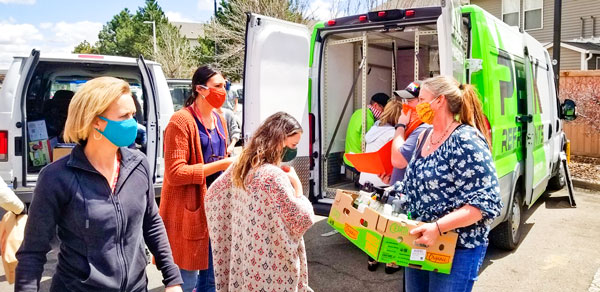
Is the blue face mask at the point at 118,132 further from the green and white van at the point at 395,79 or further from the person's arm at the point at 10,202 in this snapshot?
the green and white van at the point at 395,79

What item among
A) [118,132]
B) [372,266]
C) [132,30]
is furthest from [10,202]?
[132,30]

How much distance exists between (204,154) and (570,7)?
19794 millimetres

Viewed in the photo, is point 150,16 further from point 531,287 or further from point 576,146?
point 531,287

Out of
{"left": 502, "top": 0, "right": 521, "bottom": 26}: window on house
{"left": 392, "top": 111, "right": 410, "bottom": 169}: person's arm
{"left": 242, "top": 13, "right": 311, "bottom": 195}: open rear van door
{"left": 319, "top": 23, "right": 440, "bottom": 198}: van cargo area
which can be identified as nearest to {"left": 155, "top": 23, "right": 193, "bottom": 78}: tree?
{"left": 502, "top": 0, "right": 521, "bottom": 26}: window on house

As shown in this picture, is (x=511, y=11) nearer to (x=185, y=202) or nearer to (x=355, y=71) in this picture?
(x=355, y=71)

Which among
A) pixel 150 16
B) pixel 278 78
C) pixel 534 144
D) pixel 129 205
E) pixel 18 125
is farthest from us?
pixel 150 16

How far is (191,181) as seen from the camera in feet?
9.70

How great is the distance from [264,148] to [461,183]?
39.1 inches

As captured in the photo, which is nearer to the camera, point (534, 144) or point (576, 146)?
point (534, 144)

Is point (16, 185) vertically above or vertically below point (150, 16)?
below

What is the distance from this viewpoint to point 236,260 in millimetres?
2615

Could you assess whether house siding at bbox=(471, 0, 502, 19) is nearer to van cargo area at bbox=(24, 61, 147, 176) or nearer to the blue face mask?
van cargo area at bbox=(24, 61, 147, 176)

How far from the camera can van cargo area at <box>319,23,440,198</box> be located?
5.59 meters

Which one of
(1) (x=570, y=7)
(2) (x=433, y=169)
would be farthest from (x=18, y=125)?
(1) (x=570, y=7)
